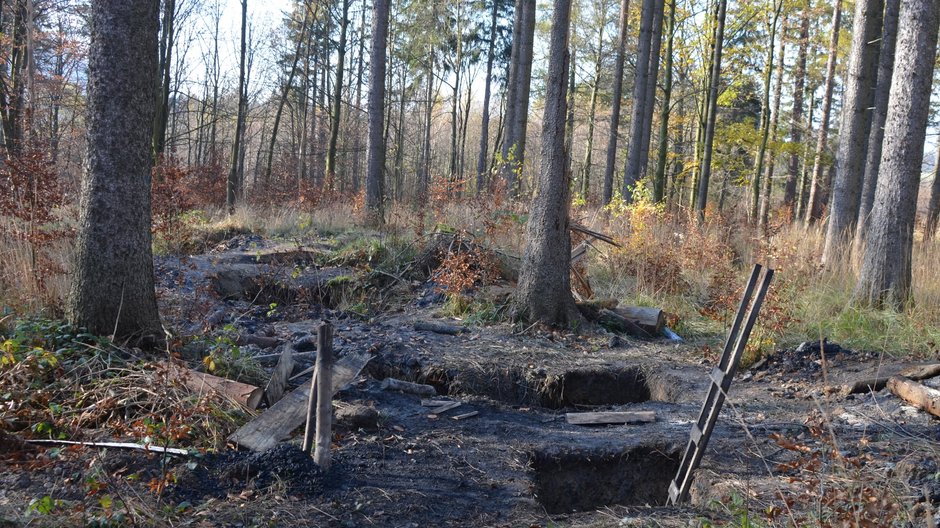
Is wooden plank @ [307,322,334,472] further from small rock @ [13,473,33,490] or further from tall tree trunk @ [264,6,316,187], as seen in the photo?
tall tree trunk @ [264,6,316,187]

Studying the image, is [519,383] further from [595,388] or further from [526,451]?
[526,451]

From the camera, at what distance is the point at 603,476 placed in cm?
419

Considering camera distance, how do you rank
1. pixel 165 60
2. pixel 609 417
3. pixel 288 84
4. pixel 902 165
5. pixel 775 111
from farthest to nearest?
pixel 775 111
pixel 288 84
pixel 165 60
pixel 902 165
pixel 609 417

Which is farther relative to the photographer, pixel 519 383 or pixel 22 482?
pixel 519 383

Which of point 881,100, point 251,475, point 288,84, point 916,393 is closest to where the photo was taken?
point 251,475

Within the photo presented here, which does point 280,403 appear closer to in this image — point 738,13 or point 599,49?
point 738,13

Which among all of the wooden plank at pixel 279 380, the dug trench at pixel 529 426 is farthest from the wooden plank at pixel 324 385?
the wooden plank at pixel 279 380

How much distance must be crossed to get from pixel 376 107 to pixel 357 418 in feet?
29.9

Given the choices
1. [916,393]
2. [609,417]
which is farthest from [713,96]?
[609,417]

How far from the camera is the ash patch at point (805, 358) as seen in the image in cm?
566

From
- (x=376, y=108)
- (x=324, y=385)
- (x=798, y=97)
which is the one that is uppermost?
(x=798, y=97)

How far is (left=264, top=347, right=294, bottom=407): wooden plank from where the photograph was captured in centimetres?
417

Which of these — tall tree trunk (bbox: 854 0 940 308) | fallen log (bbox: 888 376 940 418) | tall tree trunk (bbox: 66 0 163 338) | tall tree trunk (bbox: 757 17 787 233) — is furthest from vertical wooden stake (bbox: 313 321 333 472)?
tall tree trunk (bbox: 757 17 787 233)

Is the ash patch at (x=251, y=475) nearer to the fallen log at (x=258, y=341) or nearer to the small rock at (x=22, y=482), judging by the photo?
the small rock at (x=22, y=482)
